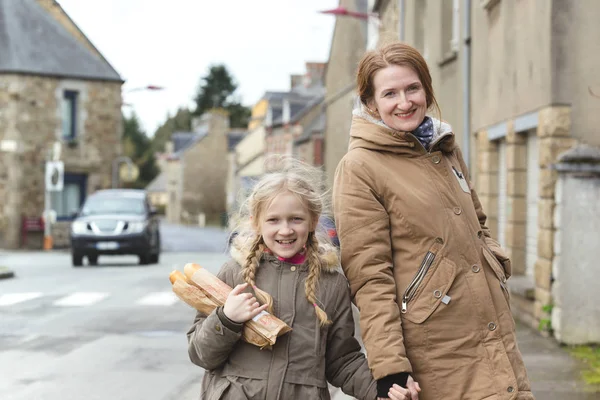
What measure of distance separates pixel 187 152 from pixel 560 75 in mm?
68959

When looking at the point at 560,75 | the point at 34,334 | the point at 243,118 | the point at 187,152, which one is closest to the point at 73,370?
the point at 34,334

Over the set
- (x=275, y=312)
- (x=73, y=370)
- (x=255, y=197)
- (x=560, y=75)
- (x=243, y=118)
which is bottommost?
(x=73, y=370)

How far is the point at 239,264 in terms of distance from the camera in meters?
3.23

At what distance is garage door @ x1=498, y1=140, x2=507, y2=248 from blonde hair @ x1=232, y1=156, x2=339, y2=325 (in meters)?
8.53

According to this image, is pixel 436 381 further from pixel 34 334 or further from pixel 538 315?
pixel 34 334

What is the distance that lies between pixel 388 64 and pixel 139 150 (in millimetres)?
96497

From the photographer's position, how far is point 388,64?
10.5 feet

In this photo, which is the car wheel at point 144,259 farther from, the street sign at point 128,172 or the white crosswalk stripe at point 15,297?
the street sign at point 128,172

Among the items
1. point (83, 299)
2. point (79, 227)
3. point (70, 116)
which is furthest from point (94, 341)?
point (70, 116)

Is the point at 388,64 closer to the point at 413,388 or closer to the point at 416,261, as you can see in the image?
the point at 416,261

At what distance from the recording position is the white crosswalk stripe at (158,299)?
1223 cm

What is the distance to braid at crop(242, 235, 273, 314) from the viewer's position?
3.09 meters

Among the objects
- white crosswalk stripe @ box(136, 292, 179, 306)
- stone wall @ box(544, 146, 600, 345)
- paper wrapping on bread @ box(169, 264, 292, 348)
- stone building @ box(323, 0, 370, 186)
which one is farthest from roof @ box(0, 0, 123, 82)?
paper wrapping on bread @ box(169, 264, 292, 348)

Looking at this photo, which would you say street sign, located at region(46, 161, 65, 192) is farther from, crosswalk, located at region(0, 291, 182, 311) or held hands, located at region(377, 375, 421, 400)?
held hands, located at region(377, 375, 421, 400)
